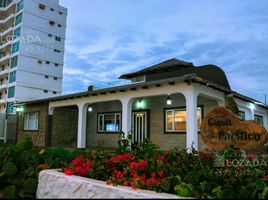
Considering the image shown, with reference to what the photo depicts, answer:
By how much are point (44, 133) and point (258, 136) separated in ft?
46.7

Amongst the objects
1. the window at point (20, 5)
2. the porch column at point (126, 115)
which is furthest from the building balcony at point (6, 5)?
the porch column at point (126, 115)

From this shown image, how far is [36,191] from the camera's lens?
15.1 ft

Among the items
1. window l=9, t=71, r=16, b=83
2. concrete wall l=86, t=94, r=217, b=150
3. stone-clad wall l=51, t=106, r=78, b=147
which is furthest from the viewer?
window l=9, t=71, r=16, b=83

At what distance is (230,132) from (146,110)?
29.2 feet

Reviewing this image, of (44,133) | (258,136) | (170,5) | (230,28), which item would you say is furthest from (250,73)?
(258,136)

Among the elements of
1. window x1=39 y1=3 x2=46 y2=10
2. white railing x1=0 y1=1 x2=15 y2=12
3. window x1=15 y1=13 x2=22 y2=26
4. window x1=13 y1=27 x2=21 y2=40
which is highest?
white railing x1=0 y1=1 x2=15 y2=12

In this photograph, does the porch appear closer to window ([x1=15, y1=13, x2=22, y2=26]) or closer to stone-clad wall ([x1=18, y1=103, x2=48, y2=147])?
stone-clad wall ([x1=18, y1=103, x2=48, y2=147])

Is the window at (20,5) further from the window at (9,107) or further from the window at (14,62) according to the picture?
the window at (9,107)

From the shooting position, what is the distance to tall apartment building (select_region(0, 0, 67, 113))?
1310 inches

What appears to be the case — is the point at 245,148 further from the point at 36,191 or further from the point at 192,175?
the point at 36,191

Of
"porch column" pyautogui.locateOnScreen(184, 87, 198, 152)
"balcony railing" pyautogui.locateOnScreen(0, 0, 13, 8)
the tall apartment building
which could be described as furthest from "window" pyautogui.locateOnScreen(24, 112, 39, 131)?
"balcony railing" pyautogui.locateOnScreen(0, 0, 13, 8)

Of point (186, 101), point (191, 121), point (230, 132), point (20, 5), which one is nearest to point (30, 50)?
point (20, 5)

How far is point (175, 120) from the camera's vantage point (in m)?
12.7

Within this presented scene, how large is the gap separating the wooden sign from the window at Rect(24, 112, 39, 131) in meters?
14.9
